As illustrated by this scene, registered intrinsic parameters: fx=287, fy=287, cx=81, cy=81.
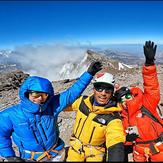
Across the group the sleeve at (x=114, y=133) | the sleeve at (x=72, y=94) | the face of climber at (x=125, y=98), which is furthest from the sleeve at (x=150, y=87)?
the sleeve at (x=114, y=133)

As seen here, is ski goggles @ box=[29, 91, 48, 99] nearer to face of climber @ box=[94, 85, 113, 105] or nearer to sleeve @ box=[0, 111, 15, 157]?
sleeve @ box=[0, 111, 15, 157]

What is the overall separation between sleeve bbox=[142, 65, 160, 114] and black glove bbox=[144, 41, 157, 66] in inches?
Result: 4.6

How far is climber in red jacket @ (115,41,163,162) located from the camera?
598cm

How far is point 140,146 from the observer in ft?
21.0

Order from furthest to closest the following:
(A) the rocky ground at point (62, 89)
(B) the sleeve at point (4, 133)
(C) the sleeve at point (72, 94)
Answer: (A) the rocky ground at point (62, 89) < (C) the sleeve at point (72, 94) < (B) the sleeve at point (4, 133)

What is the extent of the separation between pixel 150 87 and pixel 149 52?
0.73 metres

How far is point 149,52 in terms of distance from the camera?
5.95 metres

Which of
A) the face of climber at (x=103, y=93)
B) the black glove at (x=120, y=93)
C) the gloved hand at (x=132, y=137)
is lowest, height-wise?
the gloved hand at (x=132, y=137)

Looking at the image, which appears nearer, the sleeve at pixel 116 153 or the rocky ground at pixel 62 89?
the sleeve at pixel 116 153

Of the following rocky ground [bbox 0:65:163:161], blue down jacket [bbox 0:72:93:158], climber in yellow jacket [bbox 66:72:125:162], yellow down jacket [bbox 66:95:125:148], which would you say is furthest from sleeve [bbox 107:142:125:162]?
rocky ground [bbox 0:65:163:161]

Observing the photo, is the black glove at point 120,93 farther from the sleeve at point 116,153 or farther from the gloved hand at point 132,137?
the sleeve at point 116,153

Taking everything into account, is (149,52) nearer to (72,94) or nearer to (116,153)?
(72,94)

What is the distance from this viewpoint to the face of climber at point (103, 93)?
516cm

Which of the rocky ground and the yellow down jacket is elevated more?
the yellow down jacket
